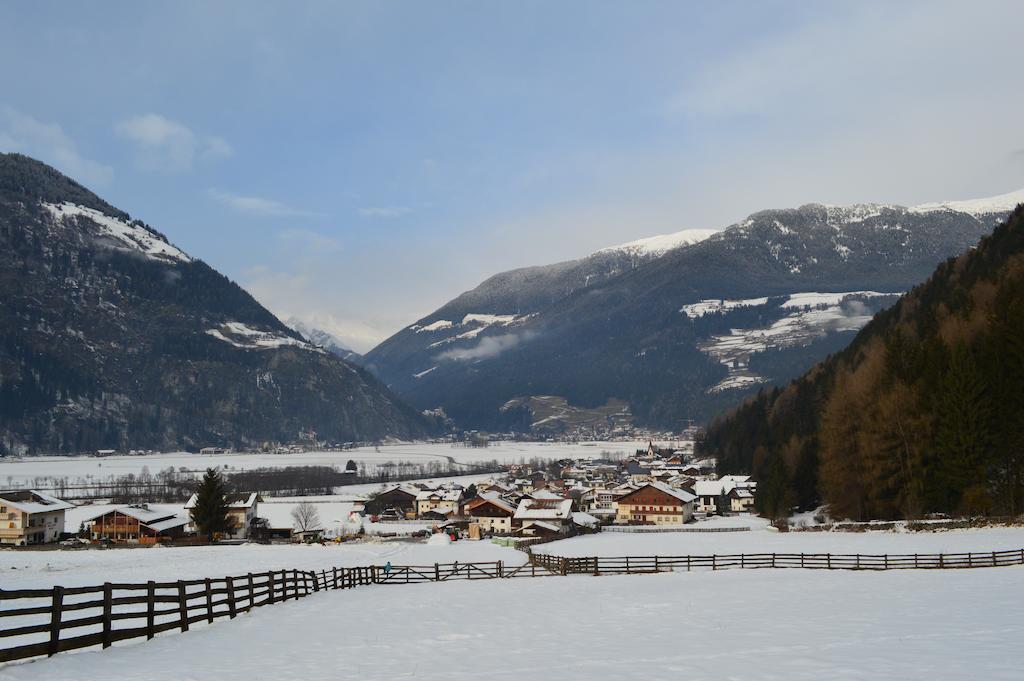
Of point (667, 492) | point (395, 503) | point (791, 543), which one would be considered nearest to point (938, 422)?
point (791, 543)

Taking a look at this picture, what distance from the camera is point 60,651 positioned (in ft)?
53.9

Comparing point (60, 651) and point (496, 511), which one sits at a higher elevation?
point (60, 651)

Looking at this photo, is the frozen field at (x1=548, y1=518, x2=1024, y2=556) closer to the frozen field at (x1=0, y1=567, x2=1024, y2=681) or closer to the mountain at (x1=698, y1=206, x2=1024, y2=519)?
the mountain at (x1=698, y1=206, x2=1024, y2=519)

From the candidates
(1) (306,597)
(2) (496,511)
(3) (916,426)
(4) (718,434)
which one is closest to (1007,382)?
(3) (916,426)

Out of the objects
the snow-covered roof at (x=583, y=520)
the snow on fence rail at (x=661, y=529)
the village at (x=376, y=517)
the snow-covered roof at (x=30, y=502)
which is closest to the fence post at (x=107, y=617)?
the village at (x=376, y=517)

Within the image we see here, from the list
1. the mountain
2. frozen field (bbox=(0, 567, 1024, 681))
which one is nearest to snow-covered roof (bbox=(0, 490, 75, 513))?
frozen field (bbox=(0, 567, 1024, 681))

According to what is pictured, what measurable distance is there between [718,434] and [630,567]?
144 meters

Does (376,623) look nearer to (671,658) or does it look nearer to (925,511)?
(671,658)

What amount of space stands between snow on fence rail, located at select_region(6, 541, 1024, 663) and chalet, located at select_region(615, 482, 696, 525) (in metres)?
65.7

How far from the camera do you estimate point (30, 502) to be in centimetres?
9669

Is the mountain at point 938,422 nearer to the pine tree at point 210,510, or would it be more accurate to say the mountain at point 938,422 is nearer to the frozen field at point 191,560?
the frozen field at point 191,560

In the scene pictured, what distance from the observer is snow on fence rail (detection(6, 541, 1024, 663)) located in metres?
17.7

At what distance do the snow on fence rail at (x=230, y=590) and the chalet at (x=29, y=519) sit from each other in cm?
6112

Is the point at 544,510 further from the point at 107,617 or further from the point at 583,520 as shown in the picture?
the point at 107,617
